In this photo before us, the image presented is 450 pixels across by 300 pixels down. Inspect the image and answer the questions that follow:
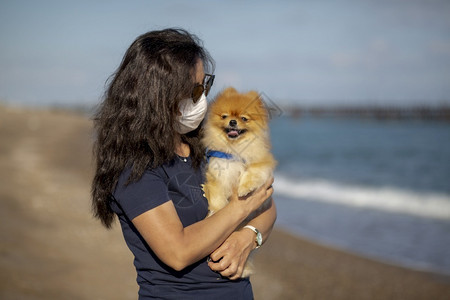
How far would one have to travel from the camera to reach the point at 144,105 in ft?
6.04

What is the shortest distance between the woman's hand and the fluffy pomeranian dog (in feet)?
0.83

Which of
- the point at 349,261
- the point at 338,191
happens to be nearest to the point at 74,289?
the point at 349,261

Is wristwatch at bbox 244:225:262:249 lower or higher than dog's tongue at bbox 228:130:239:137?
lower

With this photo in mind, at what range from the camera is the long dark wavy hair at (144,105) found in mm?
1828

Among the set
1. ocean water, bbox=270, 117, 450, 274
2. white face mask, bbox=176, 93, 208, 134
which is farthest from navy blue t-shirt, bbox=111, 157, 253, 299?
ocean water, bbox=270, 117, 450, 274

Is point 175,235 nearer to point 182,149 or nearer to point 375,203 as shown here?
point 182,149

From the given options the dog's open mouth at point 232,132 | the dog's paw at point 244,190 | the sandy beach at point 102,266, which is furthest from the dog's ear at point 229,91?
the sandy beach at point 102,266

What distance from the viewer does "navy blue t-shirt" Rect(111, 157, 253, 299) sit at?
178 cm

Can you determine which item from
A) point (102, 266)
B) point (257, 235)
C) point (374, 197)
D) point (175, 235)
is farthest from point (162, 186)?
point (374, 197)

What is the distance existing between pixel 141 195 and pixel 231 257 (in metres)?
0.48

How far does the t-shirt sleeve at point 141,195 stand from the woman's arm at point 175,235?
0.02 meters

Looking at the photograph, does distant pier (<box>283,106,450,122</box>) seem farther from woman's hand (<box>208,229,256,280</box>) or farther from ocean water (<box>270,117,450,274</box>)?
woman's hand (<box>208,229,256,280</box>)

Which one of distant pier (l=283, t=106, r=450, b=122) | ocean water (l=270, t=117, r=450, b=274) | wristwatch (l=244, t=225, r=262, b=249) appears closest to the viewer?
wristwatch (l=244, t=225, r=262, b=249)

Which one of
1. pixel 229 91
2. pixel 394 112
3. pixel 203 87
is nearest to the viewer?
pixel 203 87
